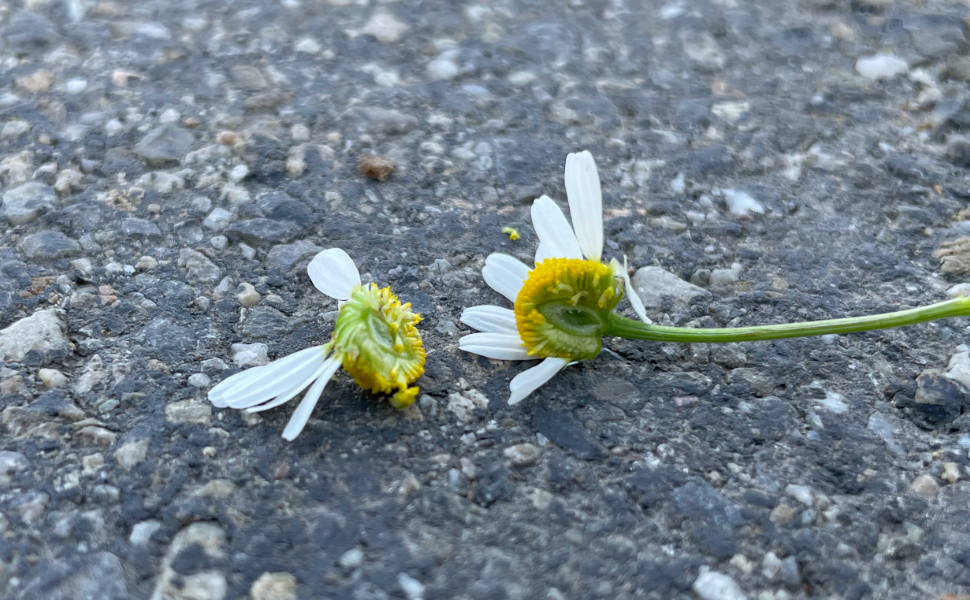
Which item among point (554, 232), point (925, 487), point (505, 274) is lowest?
point (925, 487)

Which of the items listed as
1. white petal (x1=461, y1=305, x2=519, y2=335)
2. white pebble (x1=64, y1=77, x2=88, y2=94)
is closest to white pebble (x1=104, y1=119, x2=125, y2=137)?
white pebble (x1=64, y1=77, x2=88, y2=94)

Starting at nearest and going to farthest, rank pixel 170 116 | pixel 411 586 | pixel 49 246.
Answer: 1. pixel 411 586
2. pixel 49 246
3. pixel 170 116

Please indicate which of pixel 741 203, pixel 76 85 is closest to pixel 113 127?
pixel 76 85

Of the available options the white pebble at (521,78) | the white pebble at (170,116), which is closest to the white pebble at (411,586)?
the white pebble at (170,116)

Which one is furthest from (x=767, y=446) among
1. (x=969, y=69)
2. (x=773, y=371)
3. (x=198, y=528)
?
(x=969, y=69)

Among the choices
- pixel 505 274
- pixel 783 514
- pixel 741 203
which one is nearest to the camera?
pixel 783 514

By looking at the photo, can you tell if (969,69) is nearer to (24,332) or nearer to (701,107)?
(701,107)

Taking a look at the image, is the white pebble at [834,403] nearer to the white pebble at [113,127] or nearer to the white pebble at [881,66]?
the white pebble at [881,66]

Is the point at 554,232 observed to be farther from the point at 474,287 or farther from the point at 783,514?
the point at 783,514
